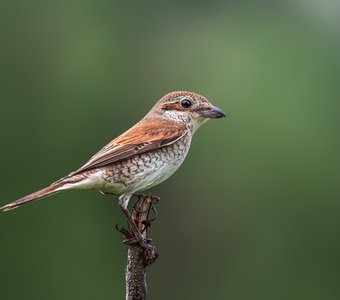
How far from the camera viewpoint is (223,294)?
10.6 meters

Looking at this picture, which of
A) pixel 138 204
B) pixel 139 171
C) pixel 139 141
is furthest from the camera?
pixel 139 141

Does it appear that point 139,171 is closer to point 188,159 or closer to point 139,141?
point 139,141

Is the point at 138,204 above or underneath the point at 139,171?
underneath

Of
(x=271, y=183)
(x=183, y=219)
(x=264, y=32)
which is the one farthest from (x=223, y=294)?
(x=264, y=32)

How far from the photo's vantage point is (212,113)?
19.2 feet

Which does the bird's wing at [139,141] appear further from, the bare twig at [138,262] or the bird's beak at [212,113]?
the bare twig at [138,262]

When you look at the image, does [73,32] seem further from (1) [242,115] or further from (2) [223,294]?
(2) [223,294]

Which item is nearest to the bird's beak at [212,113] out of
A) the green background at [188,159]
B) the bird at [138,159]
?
the bird at [138,159]

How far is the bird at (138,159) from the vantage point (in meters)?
5.16

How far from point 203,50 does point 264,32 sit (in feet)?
3.99

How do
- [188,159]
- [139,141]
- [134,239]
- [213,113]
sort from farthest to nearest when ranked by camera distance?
1. [188,159]
2. [213,113]
3. [139,141]
4. [134,239]

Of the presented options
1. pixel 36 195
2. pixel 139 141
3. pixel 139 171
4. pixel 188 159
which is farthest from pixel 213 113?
pixel 188 159

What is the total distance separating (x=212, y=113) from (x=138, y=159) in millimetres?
729

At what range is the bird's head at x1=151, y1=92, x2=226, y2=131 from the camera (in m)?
5.89
